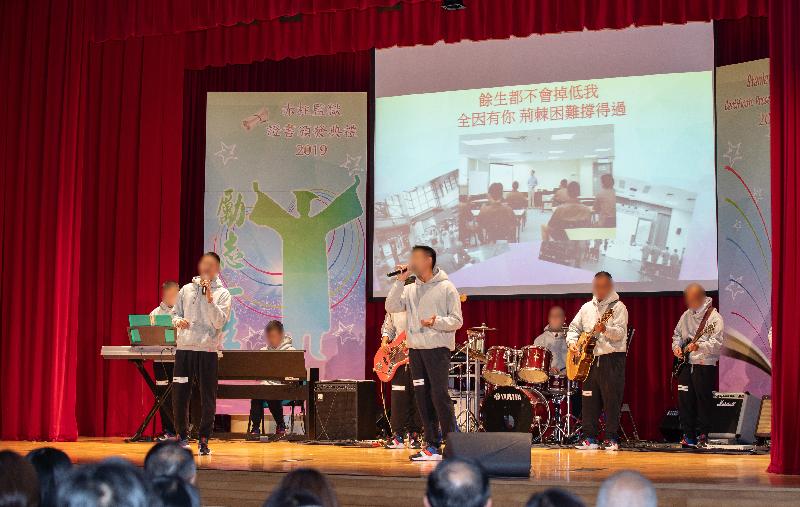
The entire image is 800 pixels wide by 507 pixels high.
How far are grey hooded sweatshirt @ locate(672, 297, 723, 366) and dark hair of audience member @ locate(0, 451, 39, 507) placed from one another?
687 cm

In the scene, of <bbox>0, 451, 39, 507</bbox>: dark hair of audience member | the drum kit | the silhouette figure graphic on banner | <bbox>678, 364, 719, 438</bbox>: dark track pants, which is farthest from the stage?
→ the silhouette figure graphic on banner

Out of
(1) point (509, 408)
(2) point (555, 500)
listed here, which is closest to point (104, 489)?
(2) point (555, 500)

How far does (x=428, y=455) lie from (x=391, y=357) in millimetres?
1952

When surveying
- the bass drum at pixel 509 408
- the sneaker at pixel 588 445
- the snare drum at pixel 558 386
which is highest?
the snare drum at pixel 558 386

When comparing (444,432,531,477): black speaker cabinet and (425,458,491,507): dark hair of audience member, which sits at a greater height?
(425,458,491,507): dark hair of audience member

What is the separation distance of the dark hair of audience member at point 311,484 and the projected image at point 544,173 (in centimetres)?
731

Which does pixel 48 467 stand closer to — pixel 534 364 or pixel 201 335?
pixel 201 335

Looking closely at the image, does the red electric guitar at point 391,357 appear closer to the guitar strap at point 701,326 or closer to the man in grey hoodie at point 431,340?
the man in grey hoodie at point 431,340

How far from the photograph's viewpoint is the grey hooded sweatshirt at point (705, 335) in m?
8.52

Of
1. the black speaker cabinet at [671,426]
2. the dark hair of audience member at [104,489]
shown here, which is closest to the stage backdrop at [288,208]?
the black speaker cabinet at [671,426]

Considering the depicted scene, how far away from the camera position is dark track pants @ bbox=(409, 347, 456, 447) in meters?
6.62

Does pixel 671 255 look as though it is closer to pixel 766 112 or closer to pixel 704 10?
pixel 766 112

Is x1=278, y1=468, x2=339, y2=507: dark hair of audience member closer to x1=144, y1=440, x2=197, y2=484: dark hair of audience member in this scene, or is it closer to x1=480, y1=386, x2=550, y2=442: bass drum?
x1=144, y1=440, x2=197, y2=484: dark hair of audience member

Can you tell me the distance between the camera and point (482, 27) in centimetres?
923
